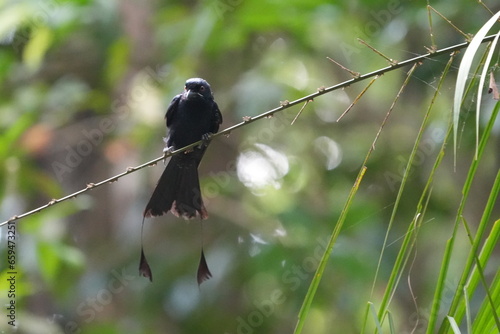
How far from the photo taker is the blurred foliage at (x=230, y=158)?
4379mm

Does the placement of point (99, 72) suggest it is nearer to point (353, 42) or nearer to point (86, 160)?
point (86, 160)

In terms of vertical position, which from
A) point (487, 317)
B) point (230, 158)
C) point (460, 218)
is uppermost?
point (460, 218)

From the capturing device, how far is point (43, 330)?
148 inches

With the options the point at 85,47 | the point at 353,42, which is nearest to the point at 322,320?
the point at 353,42

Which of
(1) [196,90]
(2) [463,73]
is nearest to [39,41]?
(1) [196,90]

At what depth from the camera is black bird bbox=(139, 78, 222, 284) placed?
219cm

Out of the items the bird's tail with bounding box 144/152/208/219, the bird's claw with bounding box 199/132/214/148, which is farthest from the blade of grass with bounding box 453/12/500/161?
the bird's claw with bounding box 199/132/214/148

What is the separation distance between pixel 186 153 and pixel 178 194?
0.54 meters

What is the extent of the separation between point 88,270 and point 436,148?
264 cm

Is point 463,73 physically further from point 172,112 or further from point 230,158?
point 230,158

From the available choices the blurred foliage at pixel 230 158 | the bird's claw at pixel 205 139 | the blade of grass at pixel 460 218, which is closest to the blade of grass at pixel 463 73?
the blade of grass at pixel 460 218

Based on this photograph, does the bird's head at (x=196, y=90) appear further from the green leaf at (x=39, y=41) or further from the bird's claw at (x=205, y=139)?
the green leaf at (x=39, y=41)

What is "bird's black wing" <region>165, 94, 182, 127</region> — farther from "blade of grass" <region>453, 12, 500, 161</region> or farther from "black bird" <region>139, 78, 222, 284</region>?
"blade of grass" <region>453, 12, 500, 161</region>

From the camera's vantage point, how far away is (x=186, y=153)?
9.26 ft
